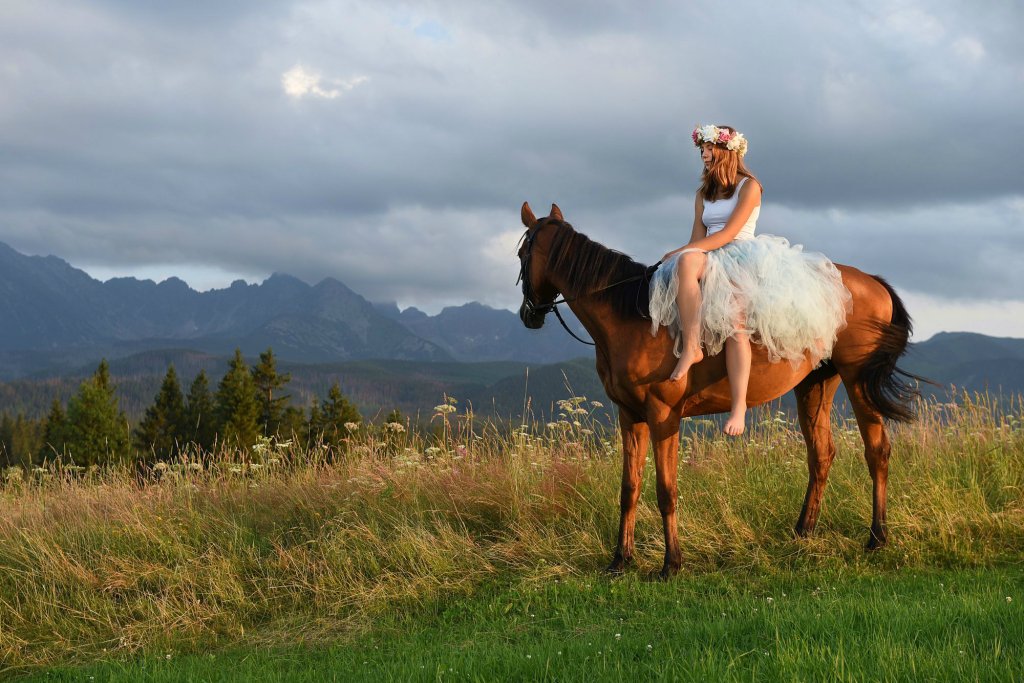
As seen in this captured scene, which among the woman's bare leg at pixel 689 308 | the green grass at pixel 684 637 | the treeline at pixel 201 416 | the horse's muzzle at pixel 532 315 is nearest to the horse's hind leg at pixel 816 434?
the green grass at pixel 684 637

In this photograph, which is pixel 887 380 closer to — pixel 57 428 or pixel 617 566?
pixel 617 566

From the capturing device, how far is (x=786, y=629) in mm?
5020

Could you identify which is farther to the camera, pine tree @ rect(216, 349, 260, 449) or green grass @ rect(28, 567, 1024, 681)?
pine tree @ rect(216, 349, 260, 449)

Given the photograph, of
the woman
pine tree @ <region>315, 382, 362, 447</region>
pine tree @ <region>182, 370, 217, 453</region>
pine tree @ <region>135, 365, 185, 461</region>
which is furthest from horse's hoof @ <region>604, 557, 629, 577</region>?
pine tree @ <region>135, 365, 185, 461</region>

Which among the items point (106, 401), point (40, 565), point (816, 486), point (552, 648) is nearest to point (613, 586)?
point (552, 648)

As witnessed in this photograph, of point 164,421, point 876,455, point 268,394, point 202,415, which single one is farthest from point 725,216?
point 164,421

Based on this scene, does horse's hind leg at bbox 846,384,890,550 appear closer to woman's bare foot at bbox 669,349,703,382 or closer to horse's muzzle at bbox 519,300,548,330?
woman's bare foot at bbox 669,349,703,382

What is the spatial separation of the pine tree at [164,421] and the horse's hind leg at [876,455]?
51522 millimetres

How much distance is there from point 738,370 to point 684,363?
1.54 feet

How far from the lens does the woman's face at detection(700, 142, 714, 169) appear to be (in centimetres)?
700

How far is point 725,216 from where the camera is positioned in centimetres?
701

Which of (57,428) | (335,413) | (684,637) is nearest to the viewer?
(684,637)

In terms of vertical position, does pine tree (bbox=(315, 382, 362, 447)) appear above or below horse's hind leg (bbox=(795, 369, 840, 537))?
below

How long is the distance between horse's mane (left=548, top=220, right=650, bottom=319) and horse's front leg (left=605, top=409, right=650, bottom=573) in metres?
0.98
